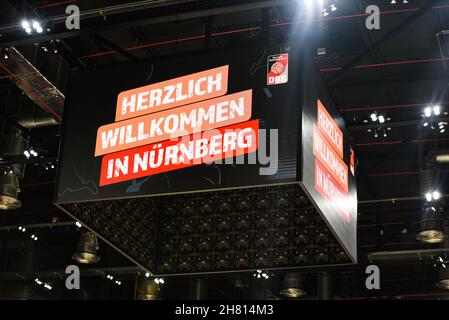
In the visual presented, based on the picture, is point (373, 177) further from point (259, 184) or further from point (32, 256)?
point (259, 184)

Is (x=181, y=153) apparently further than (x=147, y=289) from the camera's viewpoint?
No

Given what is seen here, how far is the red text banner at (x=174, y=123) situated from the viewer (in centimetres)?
579

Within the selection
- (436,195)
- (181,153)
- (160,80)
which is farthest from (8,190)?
(436,195)

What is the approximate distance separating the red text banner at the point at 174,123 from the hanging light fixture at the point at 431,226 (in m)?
6.90

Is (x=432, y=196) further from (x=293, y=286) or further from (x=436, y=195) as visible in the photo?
(x=293, y=286)

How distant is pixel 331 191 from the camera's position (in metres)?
6.13

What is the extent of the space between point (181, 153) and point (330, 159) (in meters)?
1.22

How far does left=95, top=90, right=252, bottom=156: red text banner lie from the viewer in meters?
5.79

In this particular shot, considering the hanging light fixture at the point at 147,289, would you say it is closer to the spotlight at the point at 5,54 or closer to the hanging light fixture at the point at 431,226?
the hanging light fixture at the point at 431,226

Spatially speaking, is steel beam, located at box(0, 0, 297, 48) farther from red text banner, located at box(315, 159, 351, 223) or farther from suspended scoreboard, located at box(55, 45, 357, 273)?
red text banner, located at box(315, 159, 351, 223)

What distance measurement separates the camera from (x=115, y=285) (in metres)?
19.0

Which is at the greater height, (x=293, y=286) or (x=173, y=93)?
(x=173, y=93)

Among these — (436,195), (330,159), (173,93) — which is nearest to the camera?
(173,93)
